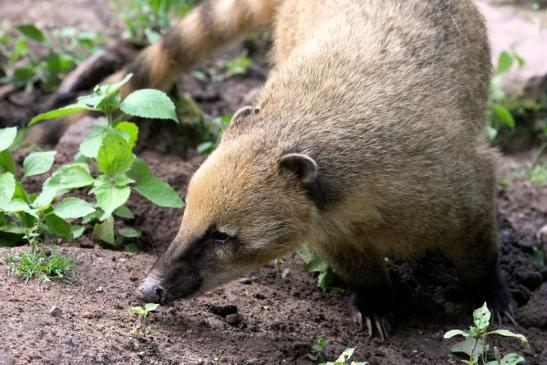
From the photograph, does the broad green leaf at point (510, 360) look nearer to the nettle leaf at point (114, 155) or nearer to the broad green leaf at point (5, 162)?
the nettle leaf at point (114, 155)

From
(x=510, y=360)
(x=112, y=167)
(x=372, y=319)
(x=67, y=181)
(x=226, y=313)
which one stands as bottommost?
(x=372, y=319)

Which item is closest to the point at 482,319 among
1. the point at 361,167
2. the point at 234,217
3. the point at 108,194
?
the point at 361,167

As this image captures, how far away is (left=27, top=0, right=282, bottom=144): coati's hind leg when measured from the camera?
7613 millimetres

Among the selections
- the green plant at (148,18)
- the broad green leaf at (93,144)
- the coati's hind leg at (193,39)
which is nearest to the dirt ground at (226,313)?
the broad green leaf at (93,144)

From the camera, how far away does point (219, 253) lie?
487cm

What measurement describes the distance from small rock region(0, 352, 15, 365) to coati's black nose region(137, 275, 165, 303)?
986 mm

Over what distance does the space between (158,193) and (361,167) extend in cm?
144

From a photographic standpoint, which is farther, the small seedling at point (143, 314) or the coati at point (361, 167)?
the coati at point (361, 167)

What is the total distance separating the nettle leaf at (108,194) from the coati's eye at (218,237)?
76 cm

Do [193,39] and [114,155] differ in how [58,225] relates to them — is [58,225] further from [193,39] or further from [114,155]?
[193,39]

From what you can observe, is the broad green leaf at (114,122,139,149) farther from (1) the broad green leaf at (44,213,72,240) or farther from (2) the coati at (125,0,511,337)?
(2) the coati at (125,0,511,337)

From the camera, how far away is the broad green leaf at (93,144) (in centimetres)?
549

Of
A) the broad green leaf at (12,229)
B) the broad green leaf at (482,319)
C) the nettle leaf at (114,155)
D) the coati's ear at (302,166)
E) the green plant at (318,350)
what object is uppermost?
the coati's ear at (302,166)

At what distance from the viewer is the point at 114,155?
17.8 feet
